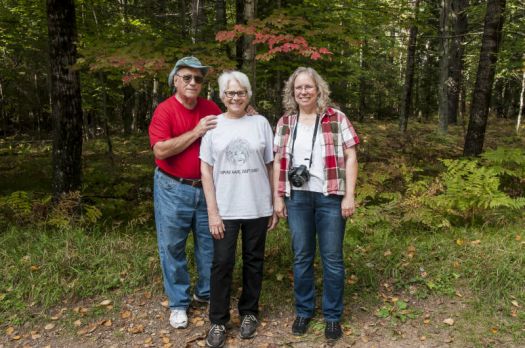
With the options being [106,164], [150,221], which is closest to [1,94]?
[106,164]

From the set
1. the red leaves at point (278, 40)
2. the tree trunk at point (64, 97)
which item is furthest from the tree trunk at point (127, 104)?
the red leaves at point (278, 40)

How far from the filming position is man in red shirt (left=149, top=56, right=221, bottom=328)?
346cm

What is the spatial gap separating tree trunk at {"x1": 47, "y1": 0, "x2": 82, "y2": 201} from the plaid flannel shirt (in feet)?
13.9

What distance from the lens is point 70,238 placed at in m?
5.29

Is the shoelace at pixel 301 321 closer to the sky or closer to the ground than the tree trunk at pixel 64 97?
closer to the ground

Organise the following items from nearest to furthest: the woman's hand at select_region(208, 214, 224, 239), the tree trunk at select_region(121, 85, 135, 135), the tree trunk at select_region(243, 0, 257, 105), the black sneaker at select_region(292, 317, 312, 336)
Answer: the woman's hand at select_region(208, 214, 224, 239) < the black sneaker at select_region(292, 317, 312, 336) < the tree trunk at select_region(243, 0, 257, 105) < the tree trunk at select_region(121, 85, 135, 135)

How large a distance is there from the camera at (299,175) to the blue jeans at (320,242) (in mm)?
126

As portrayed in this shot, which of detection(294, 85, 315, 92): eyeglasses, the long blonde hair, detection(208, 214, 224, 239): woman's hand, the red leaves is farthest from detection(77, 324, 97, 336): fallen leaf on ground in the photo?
the red leaves

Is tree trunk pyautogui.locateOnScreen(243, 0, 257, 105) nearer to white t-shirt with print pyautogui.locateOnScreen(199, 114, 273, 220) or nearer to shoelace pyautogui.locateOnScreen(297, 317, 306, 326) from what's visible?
white t-shirt with print pyautogui.locateOnScreen(199, 114, 273, 220)

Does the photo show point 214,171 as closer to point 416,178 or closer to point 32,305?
point 32,305

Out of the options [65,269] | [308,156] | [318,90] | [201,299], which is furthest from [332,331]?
[65,269]

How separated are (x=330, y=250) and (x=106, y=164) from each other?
1010 cm

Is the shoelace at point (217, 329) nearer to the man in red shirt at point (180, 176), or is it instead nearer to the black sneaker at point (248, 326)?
the black sneaker at point (248, 326)

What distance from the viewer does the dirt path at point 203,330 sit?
3775mm
